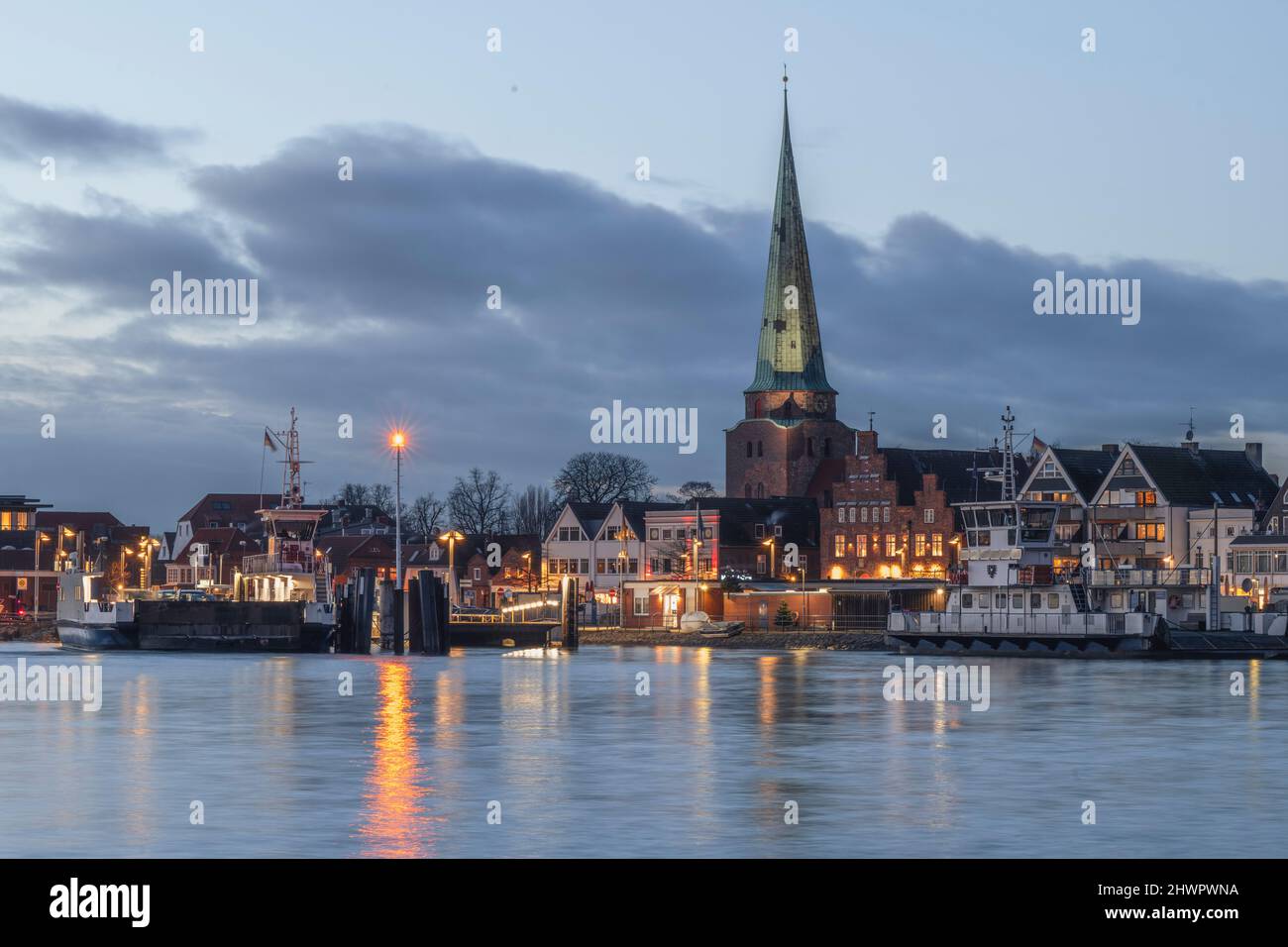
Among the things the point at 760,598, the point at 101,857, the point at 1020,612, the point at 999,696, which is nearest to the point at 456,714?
the point at 999,696

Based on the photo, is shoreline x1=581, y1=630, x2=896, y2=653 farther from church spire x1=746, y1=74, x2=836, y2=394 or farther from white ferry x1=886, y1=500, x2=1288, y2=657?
church spire x1=746, y1=74, x2=836, y2=394

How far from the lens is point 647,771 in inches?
1518

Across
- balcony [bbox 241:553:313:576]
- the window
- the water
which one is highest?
the window

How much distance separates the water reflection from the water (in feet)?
0.31

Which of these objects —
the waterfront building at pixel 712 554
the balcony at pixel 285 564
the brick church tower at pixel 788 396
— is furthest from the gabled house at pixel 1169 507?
the balcony at pixel 285 564

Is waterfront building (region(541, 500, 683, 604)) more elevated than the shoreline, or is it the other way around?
waterfront building (region(541, 500, 683, 604))

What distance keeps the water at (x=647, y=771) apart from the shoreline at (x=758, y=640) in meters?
41.2

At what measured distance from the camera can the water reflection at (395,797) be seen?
2805cm

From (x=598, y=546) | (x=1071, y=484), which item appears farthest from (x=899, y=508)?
(x=598, y=546)

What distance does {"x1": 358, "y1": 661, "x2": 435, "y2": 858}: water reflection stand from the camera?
1104 inches

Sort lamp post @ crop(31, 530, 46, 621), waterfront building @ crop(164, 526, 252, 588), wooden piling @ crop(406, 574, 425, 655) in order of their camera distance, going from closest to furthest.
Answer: wooden piling @ crop(406, 574, 425, 655) → lamp post @ crop(31, 530, 46, 621) → waterfront building @ crop(164, 526, 252, 588)

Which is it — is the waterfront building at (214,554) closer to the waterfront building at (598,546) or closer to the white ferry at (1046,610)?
the waterfront building at (598,546)

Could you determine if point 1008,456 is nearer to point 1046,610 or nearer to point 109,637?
point 1046,610

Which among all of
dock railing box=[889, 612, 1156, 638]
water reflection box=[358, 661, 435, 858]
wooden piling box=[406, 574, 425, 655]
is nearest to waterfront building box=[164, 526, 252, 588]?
wooden piling box=[406, 574, 425, 655]
